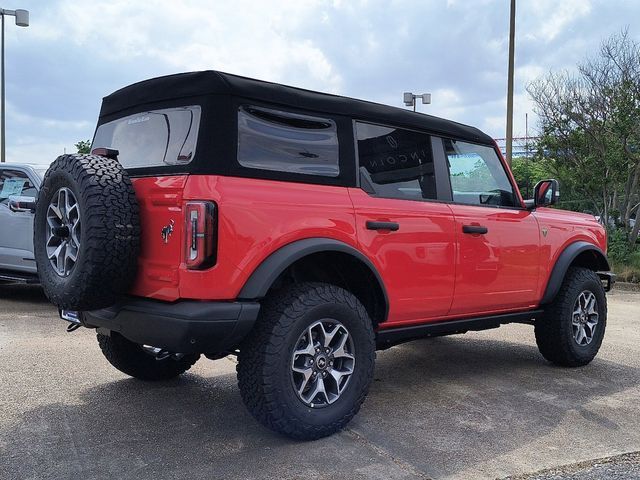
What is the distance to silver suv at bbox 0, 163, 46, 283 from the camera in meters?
7.49

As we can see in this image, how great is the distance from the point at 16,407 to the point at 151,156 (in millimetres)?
1790

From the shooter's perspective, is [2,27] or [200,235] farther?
[2,27]

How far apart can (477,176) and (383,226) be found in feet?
4.31

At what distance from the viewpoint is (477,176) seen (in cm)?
473

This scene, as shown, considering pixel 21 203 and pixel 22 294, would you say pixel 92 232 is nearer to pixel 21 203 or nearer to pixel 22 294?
pixel 21 203

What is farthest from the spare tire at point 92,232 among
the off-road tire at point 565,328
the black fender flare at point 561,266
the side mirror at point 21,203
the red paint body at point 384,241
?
the side mirror at point 21,203

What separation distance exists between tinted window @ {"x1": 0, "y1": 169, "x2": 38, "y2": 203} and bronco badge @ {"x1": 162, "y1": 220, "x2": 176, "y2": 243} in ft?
17.0

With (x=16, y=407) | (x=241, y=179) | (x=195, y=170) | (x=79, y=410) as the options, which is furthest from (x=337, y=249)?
(x=16, y=407)

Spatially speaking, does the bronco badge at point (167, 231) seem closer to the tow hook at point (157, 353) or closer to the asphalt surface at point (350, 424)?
the asphalt surface at point (350, 424)

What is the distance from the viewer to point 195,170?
3.15 m

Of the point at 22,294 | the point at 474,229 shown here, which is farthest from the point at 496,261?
the point at 22,294

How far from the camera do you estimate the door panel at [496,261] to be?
14.1 ft

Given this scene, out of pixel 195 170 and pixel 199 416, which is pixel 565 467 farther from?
pixel 195 170

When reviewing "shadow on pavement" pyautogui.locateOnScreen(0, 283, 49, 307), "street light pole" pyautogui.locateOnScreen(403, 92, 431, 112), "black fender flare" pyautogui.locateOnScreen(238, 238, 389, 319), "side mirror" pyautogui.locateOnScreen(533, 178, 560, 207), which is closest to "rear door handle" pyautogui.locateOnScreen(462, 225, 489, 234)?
"side mirror" pyautogui.locateOnScreen(533, 178, 560, 207)
